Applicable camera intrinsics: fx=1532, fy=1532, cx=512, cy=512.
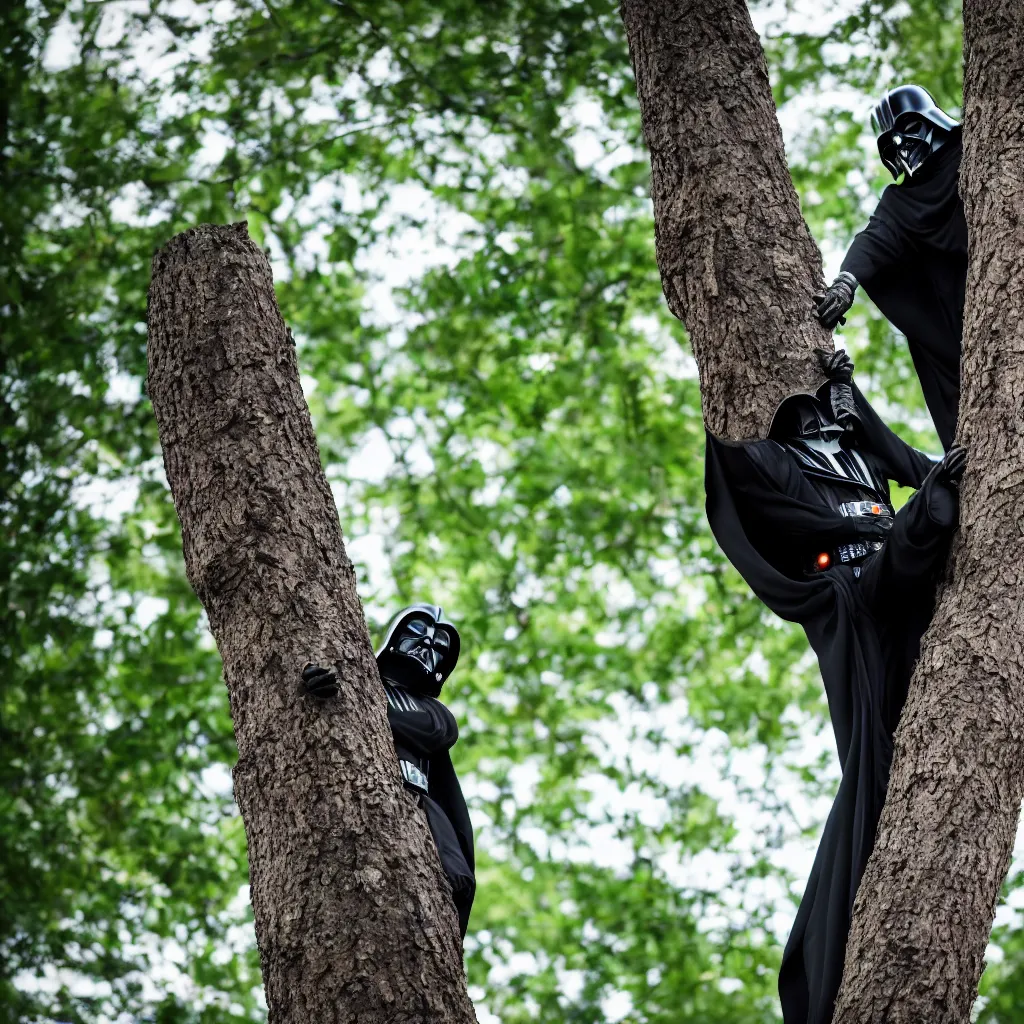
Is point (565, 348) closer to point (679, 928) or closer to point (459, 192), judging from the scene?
point (459, 192)

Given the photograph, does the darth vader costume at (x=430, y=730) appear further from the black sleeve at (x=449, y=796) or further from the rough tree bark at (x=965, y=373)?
the rough tree bark at (x=965, y=373)

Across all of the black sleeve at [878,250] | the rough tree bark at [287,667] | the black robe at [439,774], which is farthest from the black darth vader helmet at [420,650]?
the black sleeve at [878,250]

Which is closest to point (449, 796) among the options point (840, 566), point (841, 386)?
point (840, 566)

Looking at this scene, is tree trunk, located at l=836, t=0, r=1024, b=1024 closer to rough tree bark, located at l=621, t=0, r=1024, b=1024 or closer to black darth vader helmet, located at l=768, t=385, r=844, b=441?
rough tree bark, located at l=621, t=0, r=1024, b=1024

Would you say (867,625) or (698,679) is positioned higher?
(698,679)

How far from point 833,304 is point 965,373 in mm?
1263

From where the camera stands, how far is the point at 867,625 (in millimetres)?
4496

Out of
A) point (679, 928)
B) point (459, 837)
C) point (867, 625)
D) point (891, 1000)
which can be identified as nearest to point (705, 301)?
point (867, 625)

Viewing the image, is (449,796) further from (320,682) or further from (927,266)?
(927,266)

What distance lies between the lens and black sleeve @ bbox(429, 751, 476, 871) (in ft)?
18.5

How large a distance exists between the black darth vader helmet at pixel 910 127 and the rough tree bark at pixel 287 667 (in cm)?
238

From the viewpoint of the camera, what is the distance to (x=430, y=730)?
5.70m

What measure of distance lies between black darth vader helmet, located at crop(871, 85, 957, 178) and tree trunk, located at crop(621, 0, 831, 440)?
1.32ft

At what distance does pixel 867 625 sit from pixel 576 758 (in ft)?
27.3
